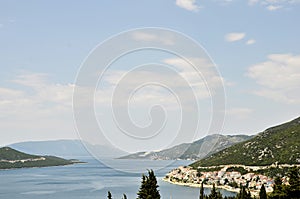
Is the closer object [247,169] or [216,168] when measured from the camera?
[247,169]

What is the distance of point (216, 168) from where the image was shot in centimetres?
8581

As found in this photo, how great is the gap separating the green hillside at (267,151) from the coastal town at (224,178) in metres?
4.18

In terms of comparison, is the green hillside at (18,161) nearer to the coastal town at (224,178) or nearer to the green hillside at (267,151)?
the coastal town at (224,178)

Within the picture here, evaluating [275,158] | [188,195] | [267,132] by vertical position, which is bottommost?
[188,195]

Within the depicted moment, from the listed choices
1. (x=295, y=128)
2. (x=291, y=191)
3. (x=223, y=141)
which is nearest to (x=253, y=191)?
(x=295, y=128)

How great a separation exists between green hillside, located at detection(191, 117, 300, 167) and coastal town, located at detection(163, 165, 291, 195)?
418cm

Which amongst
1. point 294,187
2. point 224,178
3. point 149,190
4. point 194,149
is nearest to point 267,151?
point 224,178

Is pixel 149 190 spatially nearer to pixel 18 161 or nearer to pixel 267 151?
pixel 267 151

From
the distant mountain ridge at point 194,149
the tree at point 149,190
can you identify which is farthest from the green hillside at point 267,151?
the tree at point 149,190

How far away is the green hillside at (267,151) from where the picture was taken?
79500 mm

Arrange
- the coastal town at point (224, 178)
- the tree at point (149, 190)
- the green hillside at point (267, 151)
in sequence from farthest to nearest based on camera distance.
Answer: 1. the green hillside at point (267, 151)
2. the coastal town at point (224, 178)
3. the tree at point (149, 190)

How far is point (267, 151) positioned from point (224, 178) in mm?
13658

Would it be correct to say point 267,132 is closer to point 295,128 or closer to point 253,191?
point 295,128

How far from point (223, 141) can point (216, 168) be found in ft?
309
